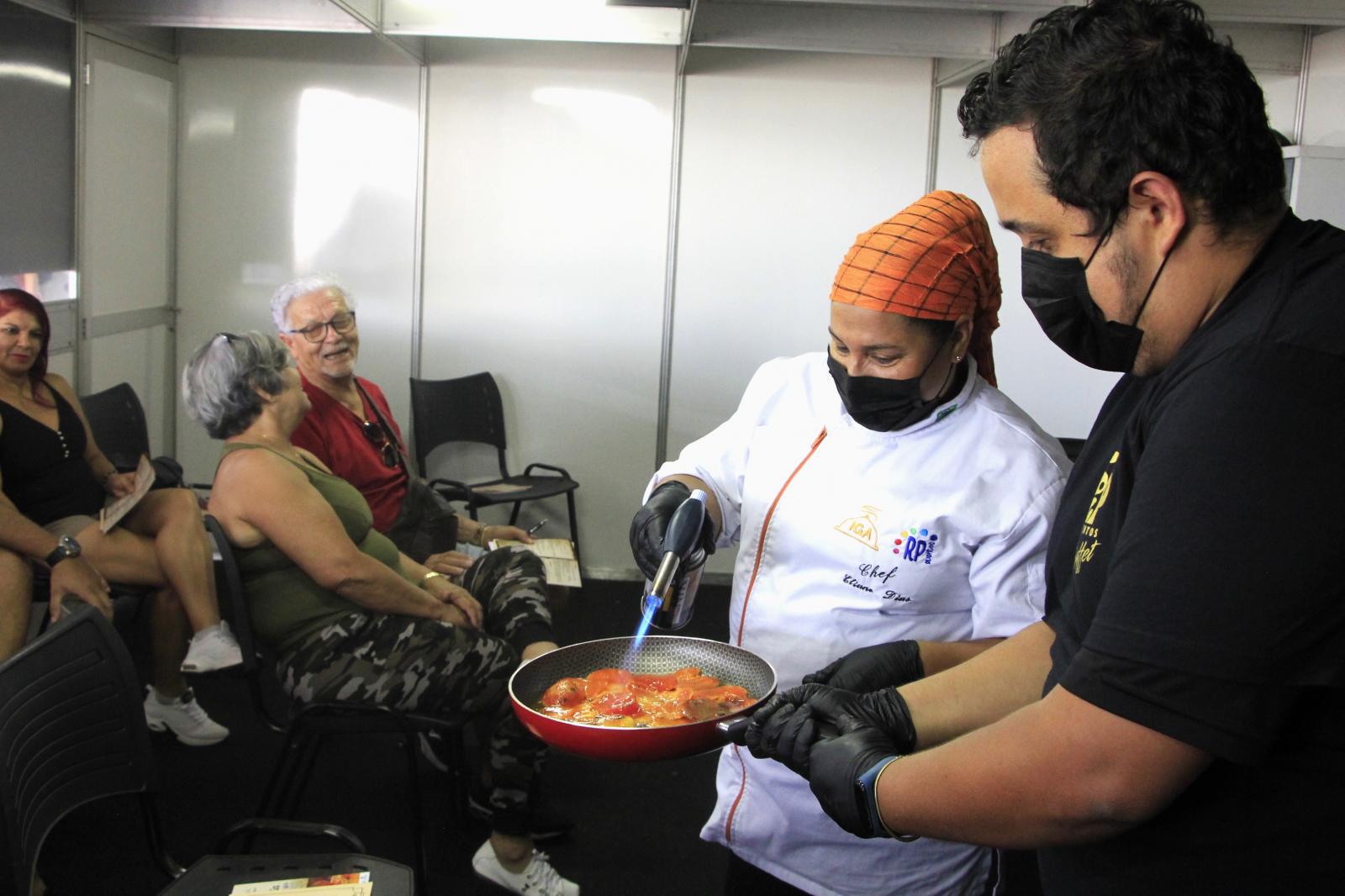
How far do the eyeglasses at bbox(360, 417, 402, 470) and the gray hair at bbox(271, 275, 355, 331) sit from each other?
389mm

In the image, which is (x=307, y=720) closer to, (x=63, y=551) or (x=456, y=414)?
(x=63, y=551)

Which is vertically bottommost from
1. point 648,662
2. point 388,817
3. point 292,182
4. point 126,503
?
point 388,817

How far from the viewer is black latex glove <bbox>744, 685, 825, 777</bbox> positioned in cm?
111

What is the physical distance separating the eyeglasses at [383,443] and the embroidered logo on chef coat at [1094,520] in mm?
2491

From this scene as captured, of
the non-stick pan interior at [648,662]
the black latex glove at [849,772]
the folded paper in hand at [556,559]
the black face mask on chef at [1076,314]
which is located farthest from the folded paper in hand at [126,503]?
the black face mask on chef at [1076,314]

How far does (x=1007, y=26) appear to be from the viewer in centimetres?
411

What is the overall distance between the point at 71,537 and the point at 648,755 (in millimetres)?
2376

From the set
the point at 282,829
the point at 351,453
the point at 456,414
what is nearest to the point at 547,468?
the point at 456,414

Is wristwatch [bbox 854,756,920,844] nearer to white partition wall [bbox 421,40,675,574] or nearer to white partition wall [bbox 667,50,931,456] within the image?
white partition wall [bbox 667,50,931,456]

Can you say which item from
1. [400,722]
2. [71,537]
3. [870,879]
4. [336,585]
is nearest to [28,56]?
[71,537]

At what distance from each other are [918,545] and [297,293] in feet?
8.00

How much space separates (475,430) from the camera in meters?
4.82

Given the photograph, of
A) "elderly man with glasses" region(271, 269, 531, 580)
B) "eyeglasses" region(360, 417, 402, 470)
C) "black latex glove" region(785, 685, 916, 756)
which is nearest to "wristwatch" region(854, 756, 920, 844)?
"black latex glove" region(785, 685, 916, 756)

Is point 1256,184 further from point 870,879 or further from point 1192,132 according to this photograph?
point 870,879
